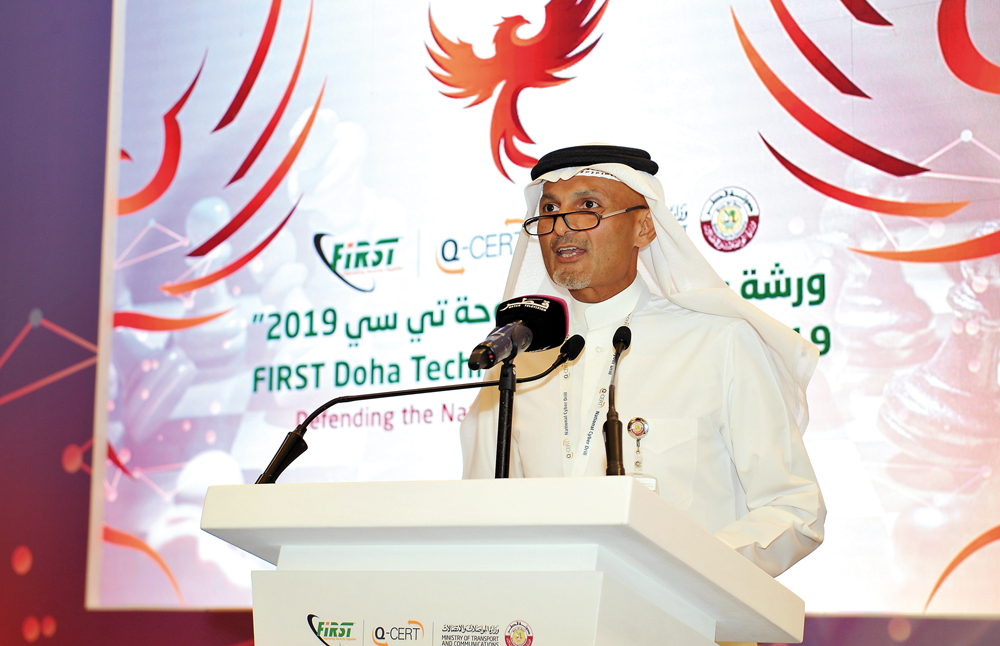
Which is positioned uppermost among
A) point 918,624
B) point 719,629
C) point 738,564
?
point 738,564

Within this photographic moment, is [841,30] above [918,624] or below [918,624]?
above

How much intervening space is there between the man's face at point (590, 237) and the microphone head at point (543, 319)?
75 cm

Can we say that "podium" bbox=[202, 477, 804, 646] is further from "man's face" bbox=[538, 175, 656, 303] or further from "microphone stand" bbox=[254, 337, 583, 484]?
"man's face" bbox=[538, 175, 656, 303]

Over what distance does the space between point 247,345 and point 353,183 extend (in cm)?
75

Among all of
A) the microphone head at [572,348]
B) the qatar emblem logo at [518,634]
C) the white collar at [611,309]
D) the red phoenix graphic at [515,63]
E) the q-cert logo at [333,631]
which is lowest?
the q-cert logo at [333,631]

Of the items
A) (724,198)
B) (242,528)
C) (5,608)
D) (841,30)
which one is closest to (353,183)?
(724,198)

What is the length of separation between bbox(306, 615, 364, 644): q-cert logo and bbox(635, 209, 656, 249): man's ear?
134 centimetres

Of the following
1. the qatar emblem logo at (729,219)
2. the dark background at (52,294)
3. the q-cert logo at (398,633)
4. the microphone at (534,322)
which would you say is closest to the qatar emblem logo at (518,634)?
the q-cert logo at (398,633)

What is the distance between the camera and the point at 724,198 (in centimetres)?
306

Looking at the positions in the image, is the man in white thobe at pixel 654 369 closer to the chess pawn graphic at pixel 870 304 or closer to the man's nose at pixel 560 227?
the man's nose at pixel 560 227

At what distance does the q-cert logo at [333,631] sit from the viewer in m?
1.09

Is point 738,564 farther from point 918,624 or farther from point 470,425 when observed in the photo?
point 918,624

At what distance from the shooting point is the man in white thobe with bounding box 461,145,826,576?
1895 millimetres

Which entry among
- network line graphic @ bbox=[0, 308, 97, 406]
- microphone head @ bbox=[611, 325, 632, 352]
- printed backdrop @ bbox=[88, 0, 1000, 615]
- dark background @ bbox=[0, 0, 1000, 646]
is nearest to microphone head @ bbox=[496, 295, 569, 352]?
microphone head @ bbox=[611, 325, 632, 352]
